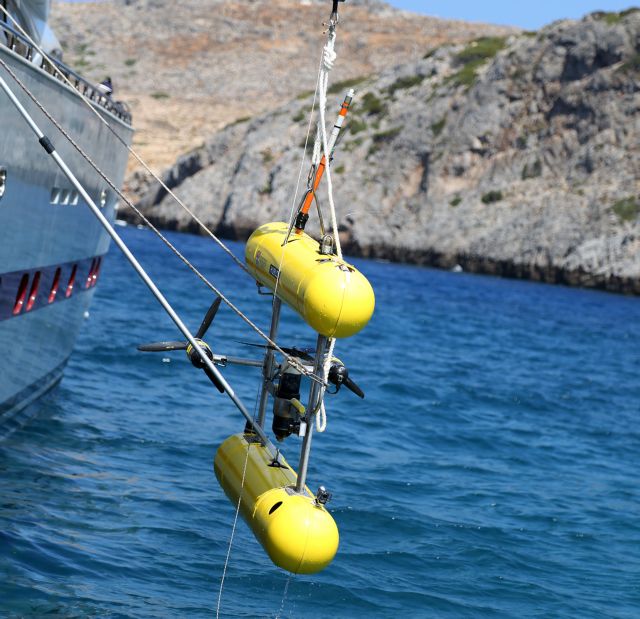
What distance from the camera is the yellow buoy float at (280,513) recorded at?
9000mm

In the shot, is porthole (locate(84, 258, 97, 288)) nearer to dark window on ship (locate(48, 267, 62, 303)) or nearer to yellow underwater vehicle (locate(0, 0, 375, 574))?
dark window on ship (locate(48, 267, 62, 303))

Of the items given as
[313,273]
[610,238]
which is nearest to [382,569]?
[313,273]

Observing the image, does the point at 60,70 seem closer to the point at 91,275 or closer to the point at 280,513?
the point at 91,275

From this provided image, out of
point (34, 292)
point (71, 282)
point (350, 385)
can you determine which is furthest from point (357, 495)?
point (71, 282)

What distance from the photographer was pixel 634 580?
13414 mm

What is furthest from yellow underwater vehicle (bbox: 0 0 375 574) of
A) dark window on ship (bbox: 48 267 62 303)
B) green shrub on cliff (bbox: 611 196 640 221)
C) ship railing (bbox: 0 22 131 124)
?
green shrub on cliff (bbox: 611 196 640 221)

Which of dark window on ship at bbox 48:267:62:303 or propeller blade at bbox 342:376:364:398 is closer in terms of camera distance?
propeller blade at bbox 342:376:364:398

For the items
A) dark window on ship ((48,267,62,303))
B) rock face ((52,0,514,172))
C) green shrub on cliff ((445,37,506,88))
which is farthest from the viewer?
rock face ((52,0,514,172))

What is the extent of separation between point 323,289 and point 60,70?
299 inches

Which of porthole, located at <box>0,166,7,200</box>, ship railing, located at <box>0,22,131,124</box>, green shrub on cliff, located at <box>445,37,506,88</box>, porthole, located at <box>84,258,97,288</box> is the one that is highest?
green shrub on cliff, located at <box>445,37,506,88</box>

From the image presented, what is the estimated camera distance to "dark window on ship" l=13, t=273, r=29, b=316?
13930 millimetres

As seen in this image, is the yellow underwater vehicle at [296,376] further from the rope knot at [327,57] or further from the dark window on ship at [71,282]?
the dark window on ship at [71,282]

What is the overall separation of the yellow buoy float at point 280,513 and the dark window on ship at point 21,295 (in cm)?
461

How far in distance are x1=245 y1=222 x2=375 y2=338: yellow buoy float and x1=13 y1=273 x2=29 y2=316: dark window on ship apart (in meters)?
4.89
